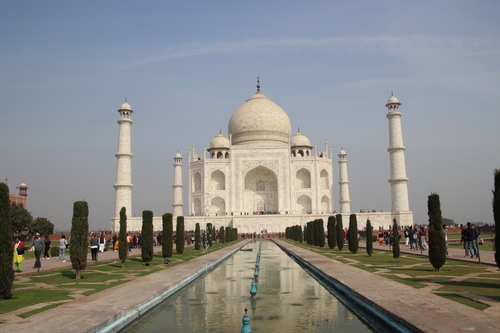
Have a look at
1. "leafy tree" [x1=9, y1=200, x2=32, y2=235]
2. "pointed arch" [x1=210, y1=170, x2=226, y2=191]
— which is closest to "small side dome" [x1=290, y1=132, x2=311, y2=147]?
"pointed arch" [x1=210, y1=170, x2=226, y2=191]

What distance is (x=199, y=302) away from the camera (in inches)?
236

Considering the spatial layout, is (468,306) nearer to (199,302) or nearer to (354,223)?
(199,302)

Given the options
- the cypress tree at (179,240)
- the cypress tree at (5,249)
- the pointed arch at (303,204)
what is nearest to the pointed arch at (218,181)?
the pointed arch at (303,204)

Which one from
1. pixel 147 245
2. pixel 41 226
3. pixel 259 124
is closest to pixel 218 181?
pixel 259 124

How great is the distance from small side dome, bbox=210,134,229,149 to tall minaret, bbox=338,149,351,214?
904 cm

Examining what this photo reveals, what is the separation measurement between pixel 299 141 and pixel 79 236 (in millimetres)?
31113

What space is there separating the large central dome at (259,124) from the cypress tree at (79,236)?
28959 millimetres

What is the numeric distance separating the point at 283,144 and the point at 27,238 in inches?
784

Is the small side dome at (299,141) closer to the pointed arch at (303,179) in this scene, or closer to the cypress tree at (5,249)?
the pointed arch at (303,179)

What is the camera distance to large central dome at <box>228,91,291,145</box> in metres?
37.7

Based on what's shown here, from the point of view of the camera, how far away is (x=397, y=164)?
30547 millimetres

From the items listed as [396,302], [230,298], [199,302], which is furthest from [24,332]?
[396,302]

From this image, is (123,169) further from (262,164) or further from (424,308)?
(424,308)

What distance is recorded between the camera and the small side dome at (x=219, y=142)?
3794 cm
